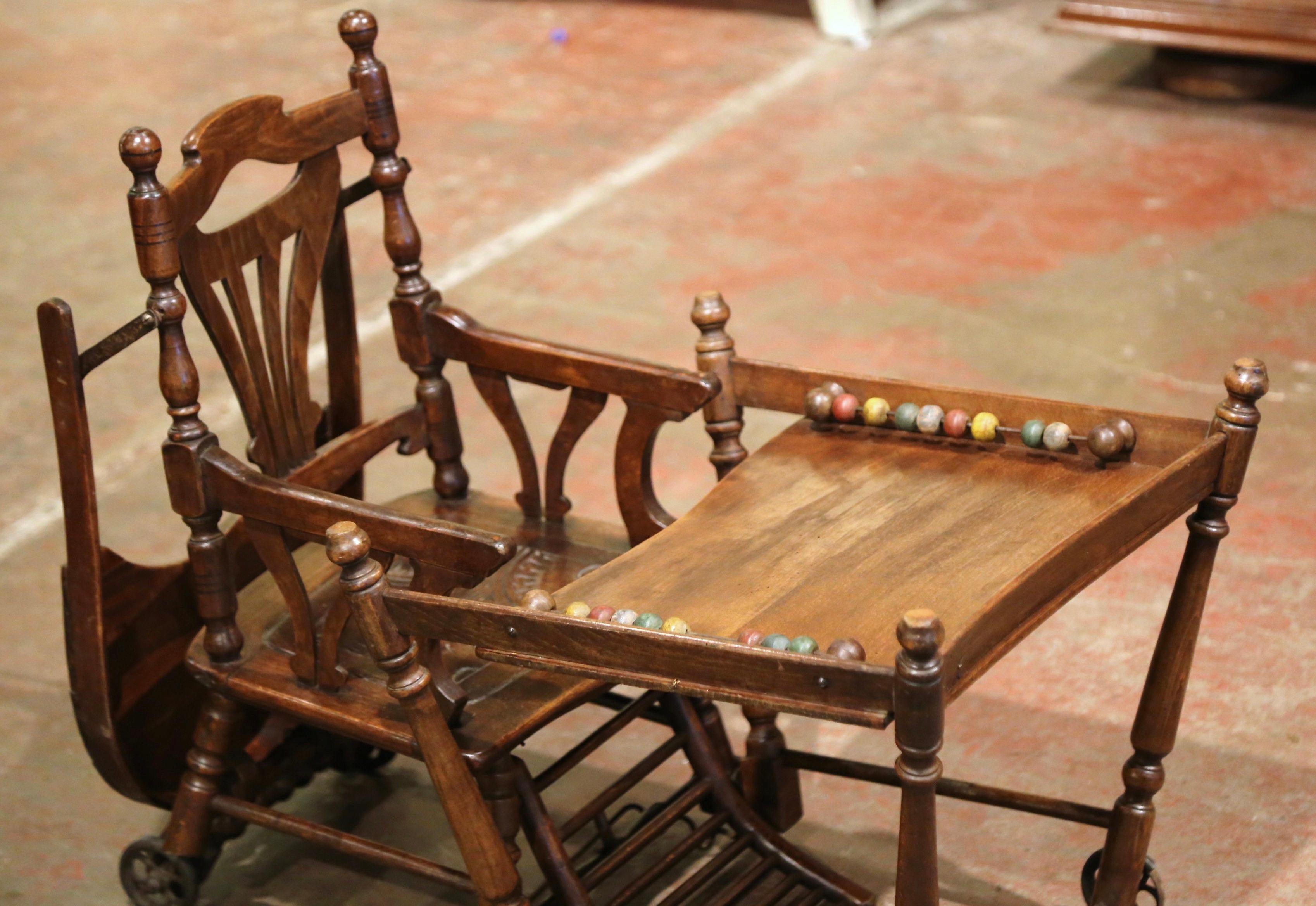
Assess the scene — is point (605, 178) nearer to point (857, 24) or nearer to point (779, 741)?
point (857, 24)

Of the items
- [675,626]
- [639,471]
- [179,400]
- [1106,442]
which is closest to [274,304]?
[179,400]

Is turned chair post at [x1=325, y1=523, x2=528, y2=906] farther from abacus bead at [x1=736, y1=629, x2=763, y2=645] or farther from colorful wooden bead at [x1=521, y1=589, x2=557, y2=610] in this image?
abacus bead at [x1=736, y1=629, x2=763, y2=645]

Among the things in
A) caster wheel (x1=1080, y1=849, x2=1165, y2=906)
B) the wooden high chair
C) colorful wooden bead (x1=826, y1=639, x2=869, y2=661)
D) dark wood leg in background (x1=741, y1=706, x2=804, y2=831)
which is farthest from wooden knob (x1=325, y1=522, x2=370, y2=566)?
caster wheel (x1=1080, y1=849, x2=1165, y2=906)

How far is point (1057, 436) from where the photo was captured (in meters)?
2.02

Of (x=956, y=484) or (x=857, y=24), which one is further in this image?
(x=857, y=24)

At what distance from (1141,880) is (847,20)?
4.92 meters

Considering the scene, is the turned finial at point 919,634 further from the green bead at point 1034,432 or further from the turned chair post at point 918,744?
the green bead at point 1034,432

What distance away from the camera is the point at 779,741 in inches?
99.1

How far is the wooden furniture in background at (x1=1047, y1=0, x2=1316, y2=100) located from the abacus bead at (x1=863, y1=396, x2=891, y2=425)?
3841 mm

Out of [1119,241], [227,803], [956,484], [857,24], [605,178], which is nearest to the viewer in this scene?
[956,484]

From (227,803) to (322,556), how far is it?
1.32 feet

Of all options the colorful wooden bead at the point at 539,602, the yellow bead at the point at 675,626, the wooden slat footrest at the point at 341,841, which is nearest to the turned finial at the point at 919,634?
the yellow bead at the point at 675,626

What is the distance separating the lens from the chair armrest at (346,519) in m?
1.87

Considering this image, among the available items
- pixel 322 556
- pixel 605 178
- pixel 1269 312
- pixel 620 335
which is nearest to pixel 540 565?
pixel 322 556
